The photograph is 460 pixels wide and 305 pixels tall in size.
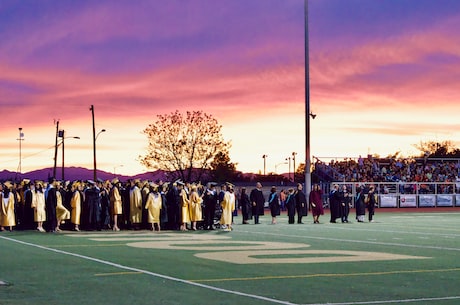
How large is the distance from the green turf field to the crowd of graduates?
571cm

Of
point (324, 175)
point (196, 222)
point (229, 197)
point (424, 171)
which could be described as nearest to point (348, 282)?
point (229, 197)

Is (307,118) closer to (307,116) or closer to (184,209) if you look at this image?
(307,116)

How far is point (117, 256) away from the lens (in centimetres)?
1769

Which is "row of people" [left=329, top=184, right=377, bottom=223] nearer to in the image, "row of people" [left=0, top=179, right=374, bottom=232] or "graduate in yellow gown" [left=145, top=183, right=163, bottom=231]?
"row of people" [left=0, top=179, right=374, bottom=232]

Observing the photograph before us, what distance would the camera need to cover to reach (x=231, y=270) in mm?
14664

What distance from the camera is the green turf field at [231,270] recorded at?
11.3 metres

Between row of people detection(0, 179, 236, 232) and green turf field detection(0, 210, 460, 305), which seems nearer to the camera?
green turf field detection(0, 210, 460, 305)

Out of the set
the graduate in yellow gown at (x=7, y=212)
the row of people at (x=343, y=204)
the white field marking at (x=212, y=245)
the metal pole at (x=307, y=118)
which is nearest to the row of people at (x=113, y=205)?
the graduate in yellow gown at (x=7, y=212)

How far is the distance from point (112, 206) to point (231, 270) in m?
16.5

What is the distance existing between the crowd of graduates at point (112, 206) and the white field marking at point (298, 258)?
1113 centimetres

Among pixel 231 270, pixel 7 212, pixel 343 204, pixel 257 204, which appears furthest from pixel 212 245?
pixel 343 204

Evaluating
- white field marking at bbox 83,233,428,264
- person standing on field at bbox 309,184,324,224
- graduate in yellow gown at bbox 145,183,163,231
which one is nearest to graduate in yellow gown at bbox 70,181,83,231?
graduate in yellow gown at bbox 145,183,163,231

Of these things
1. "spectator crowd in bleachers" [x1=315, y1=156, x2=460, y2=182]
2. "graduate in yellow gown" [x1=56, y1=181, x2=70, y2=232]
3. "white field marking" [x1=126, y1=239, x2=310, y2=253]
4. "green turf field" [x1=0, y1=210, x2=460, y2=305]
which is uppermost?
"spectator crowd in bleachers" [x1=315, y1=156, x2=460, y2=182]

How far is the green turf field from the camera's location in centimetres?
1130
